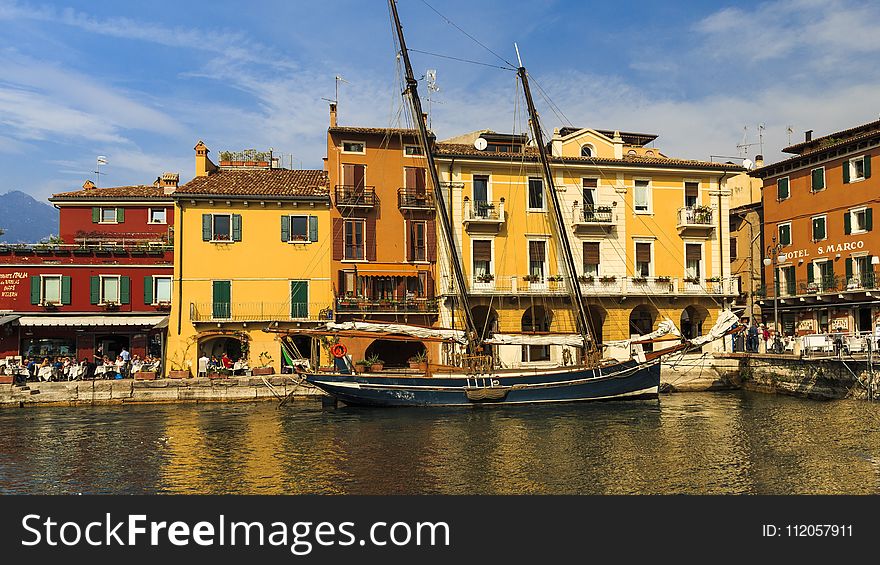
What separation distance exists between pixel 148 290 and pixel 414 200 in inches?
652

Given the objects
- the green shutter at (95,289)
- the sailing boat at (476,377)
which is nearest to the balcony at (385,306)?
the sailing boat at (476,377)

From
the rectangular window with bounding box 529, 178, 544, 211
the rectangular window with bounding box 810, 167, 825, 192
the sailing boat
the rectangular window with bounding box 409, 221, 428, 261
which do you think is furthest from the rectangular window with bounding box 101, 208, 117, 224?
the rectangular window with bounding box 810, 167, 825, 192

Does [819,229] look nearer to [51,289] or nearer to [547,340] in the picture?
[547,340]

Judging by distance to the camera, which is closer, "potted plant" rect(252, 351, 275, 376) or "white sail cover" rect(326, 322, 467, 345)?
"white sail cover" rect(326, 322, 467, 345)

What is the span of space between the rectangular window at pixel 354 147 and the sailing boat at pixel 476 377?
6480 mm

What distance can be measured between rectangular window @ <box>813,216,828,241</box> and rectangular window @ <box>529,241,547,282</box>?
1778 centimetres

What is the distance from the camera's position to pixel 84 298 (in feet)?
135

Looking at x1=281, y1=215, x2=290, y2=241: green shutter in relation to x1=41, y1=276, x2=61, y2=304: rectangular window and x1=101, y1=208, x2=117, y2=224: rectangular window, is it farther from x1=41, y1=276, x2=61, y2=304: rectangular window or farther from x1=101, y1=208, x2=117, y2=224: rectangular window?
x1=101, y1=208, x2=117, y2=224: rectangular window

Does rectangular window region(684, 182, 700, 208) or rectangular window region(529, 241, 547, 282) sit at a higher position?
rectangular window region(684, 182, 700, 208)

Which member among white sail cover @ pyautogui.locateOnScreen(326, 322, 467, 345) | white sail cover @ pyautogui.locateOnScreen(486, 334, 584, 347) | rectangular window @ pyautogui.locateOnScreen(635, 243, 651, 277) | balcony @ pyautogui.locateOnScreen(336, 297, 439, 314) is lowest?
white sail cover @ pyautogui.locateOnScreen(486, 334, 584, 347)

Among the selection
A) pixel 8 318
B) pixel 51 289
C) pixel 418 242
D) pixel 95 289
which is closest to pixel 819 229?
pixel 418 242

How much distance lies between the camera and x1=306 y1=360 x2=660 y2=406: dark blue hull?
3300cm
